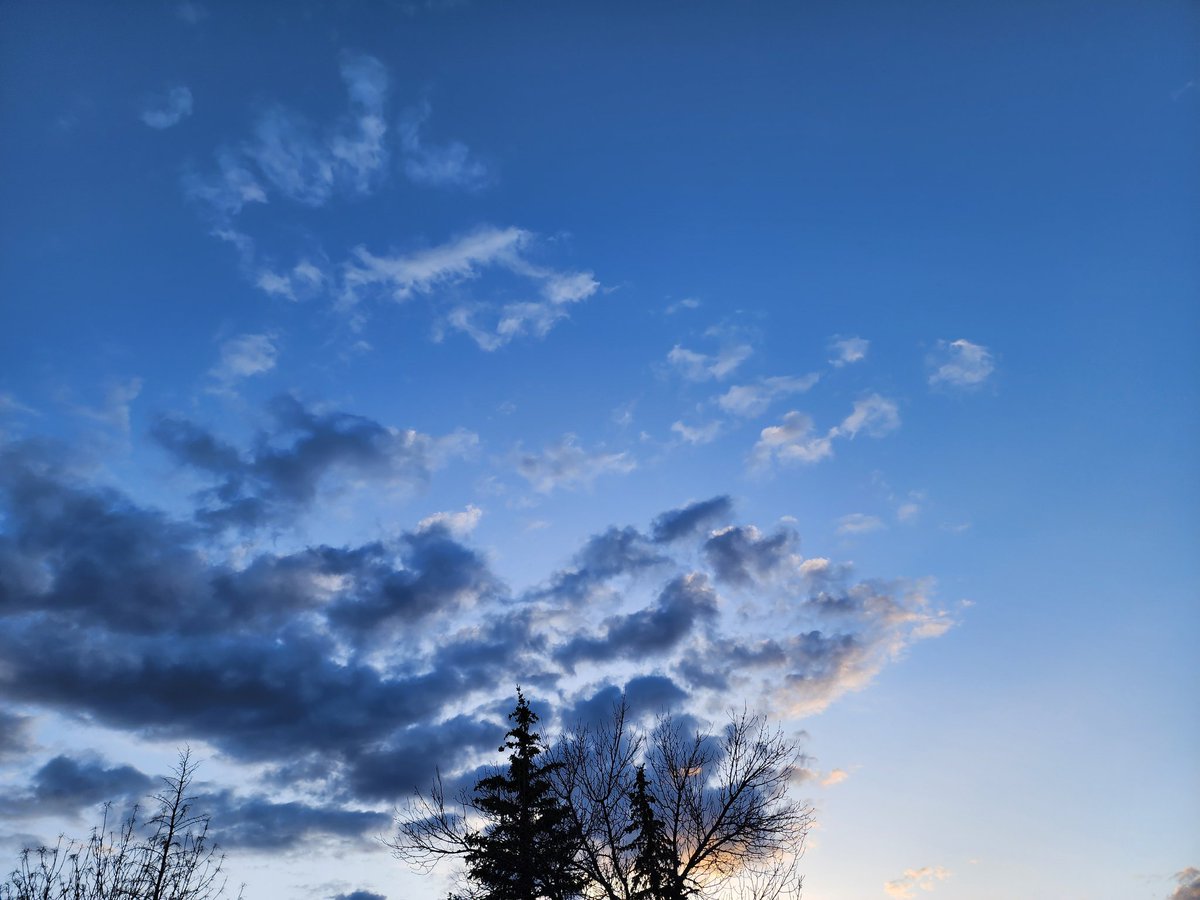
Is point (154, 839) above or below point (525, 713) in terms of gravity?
below

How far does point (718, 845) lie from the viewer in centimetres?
1602

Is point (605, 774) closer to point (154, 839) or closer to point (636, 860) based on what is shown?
point (636, 860)

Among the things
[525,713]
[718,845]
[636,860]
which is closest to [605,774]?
[636,860]

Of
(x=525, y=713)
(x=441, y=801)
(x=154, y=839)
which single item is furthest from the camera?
(x=525, y=713)

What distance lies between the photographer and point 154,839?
18.7 meters

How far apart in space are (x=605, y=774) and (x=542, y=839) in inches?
81.2

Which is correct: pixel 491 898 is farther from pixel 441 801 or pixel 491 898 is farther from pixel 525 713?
pixel 525 713

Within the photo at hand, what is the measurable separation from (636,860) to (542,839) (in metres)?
2.30

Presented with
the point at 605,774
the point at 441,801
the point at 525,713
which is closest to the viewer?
the point at 441,801

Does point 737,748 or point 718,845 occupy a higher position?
point 737,748

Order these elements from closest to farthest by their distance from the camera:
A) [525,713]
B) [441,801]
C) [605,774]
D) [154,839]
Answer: [441,801]
[605,774]
[154,839]
[525,713]

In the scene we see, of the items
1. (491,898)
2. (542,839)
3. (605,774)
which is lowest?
(491,898)

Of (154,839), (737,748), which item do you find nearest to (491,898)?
(737,748)

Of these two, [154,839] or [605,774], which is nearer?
[605,774]
